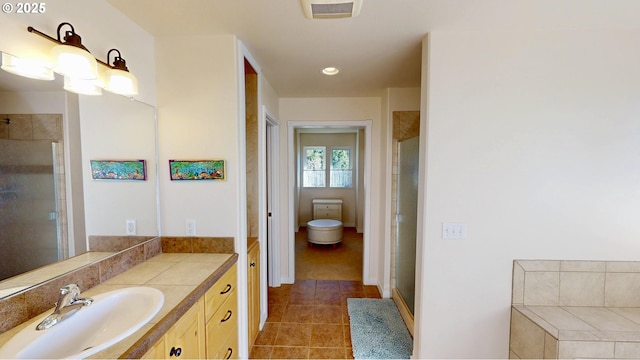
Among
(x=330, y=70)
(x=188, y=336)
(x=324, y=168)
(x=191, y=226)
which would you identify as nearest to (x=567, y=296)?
(x=188, y=336)

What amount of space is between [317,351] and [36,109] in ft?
7.70

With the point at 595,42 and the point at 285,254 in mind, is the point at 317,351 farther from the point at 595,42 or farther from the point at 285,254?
the point at 595,42

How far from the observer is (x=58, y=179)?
118 cm

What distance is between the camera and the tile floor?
6.84 feet

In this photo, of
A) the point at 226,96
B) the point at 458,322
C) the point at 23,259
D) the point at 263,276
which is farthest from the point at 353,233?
the point at 23,259

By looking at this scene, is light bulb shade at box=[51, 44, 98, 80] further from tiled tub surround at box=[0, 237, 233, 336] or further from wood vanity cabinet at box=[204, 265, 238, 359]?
wood vanity cabinet at box=[204, 265, 238, 359]

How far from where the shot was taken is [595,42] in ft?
5.34

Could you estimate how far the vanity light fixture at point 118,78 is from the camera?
4.56 ft

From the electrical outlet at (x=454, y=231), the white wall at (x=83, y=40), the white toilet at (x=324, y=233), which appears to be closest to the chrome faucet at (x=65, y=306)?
the white wall at (x=83, y=40)

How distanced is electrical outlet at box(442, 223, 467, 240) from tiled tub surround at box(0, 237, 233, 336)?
151cm

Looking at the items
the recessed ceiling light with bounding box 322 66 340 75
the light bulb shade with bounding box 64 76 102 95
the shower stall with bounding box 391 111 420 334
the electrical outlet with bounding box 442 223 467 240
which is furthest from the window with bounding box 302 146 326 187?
the light bulb shade with bounding box 64 76 102 95

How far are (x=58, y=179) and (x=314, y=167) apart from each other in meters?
5.05

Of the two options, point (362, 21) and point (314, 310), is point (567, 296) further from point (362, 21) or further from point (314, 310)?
point (362, 21)

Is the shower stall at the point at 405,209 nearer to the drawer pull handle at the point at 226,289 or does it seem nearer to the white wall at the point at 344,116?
the white wall at the point at 344,116
